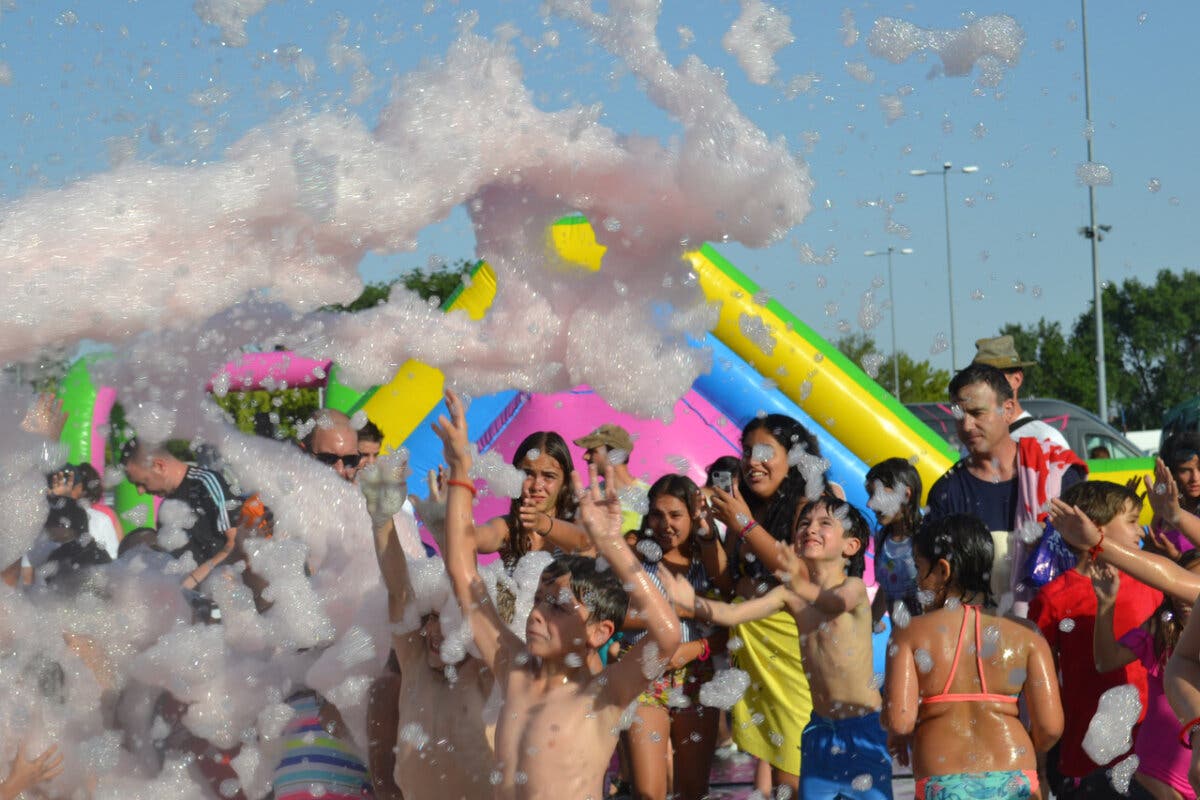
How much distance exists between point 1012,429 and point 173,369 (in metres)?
2.74

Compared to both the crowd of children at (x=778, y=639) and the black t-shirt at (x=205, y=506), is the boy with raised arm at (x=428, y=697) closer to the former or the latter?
the crowd of children at (x=778, y=639)

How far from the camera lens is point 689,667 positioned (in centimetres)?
430

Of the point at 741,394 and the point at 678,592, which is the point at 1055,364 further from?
the point at 678,592

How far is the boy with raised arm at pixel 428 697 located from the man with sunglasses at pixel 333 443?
0.86 m

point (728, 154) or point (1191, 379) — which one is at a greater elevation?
point (728, 154)

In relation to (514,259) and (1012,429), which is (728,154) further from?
(1012,429)

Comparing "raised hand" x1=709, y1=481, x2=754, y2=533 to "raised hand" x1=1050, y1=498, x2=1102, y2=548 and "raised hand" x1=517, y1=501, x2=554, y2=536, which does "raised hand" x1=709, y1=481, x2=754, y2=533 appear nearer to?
"raised hand" x1=517, y1=501, x2=554, y2=536

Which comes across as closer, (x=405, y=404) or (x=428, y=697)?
(x=428, y=697)

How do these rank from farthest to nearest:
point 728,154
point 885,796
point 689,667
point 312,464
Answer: point 689,667
point 312,464
point 885,796
point 728,154

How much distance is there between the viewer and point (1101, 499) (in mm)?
3646

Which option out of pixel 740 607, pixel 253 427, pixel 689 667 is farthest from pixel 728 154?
pixel 253 427

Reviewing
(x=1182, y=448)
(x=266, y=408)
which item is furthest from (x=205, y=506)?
(x=1182, y=448)

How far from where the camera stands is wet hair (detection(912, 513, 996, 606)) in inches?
131

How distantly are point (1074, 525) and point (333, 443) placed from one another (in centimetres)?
228
